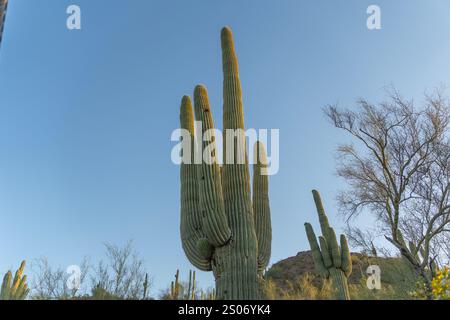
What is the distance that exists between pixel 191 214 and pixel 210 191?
2.52 feet

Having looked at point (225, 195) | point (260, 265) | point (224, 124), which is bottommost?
point (260, 265)

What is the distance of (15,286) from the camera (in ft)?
42.3

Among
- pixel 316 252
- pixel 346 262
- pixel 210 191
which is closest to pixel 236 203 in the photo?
pixel 210 191

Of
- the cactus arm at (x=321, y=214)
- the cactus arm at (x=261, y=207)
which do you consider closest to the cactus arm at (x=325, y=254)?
the cactus arm at (x=321, y=214)

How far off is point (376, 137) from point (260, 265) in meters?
7.37

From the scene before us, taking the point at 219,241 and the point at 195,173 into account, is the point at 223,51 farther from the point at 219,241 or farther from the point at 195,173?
the point at 219,241

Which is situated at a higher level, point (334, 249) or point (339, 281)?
point (334, 249)

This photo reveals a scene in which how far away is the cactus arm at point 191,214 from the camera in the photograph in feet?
19.9

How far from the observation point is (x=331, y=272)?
952 cm

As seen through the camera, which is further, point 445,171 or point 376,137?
point 376,137

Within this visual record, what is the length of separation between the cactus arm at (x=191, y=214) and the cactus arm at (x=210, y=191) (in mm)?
425

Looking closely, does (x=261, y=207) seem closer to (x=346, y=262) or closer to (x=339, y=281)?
(x=339, y=281)

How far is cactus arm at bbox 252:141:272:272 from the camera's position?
20.8ft
